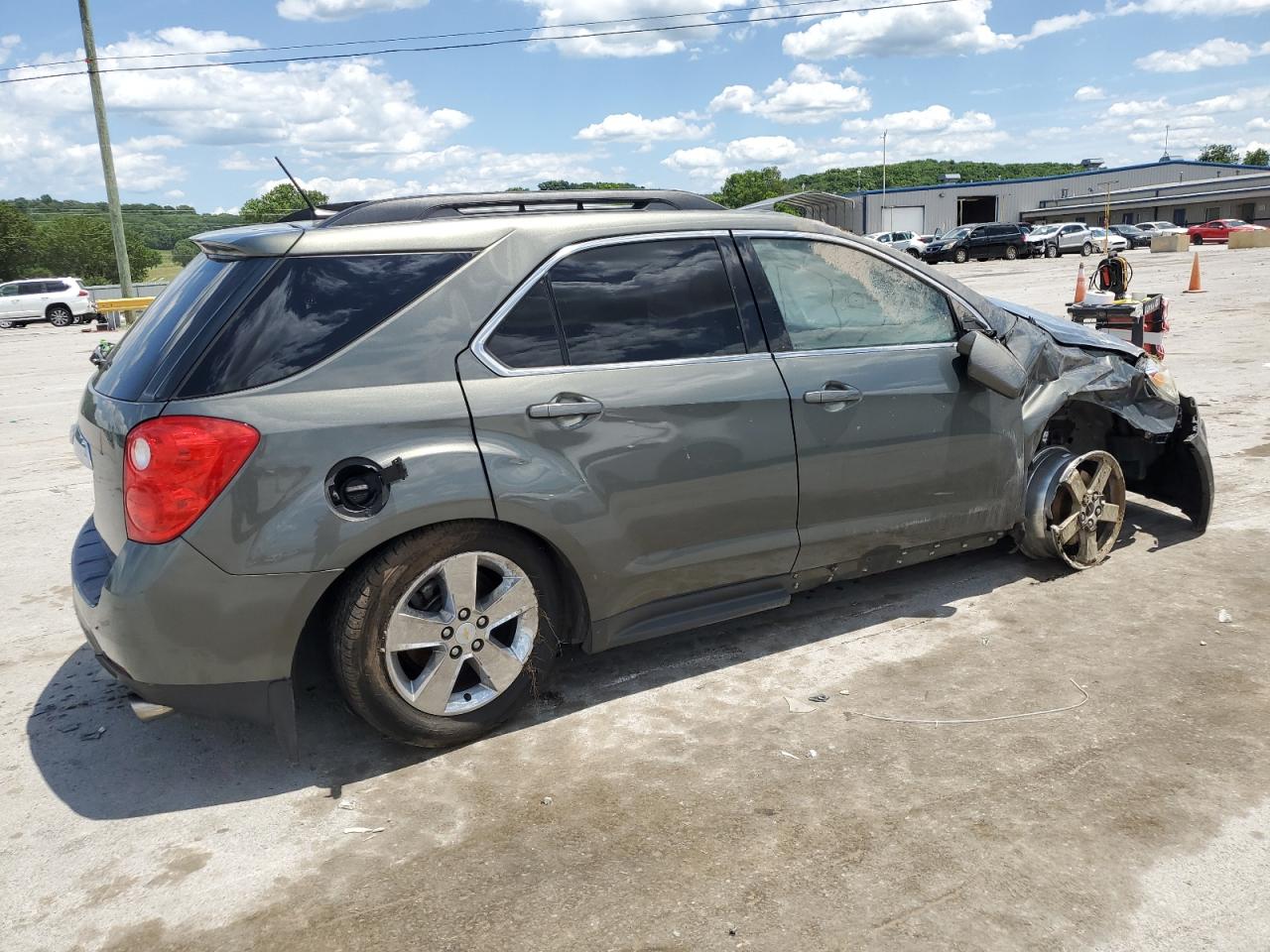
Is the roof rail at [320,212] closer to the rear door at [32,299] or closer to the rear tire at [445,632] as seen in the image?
the rear tire at [445,632]

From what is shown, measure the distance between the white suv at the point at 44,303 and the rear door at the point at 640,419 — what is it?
3424cm

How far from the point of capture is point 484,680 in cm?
338

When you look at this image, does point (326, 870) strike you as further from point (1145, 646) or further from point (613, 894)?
point (1145, 646)

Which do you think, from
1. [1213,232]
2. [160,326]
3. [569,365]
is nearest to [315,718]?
[160,326]

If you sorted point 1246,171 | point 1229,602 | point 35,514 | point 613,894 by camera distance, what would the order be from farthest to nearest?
point 1246,171 → point 35,514 → point 1229,602 → point 613,894

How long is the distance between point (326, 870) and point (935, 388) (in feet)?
9.46

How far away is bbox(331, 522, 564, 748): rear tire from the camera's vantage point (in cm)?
311

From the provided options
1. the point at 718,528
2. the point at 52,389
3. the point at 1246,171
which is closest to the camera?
the point at 718,528

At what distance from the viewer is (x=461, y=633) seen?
10.7 ft

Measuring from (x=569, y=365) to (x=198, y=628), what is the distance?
1.41 m

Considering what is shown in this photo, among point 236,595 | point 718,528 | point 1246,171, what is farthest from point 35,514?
point 1246,171

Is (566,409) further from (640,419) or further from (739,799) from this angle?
(739,799)

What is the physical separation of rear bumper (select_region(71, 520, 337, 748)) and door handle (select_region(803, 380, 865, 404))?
186cm

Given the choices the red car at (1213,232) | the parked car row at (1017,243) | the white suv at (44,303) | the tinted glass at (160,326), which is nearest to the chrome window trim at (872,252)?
the tinted glass at (160,326)
